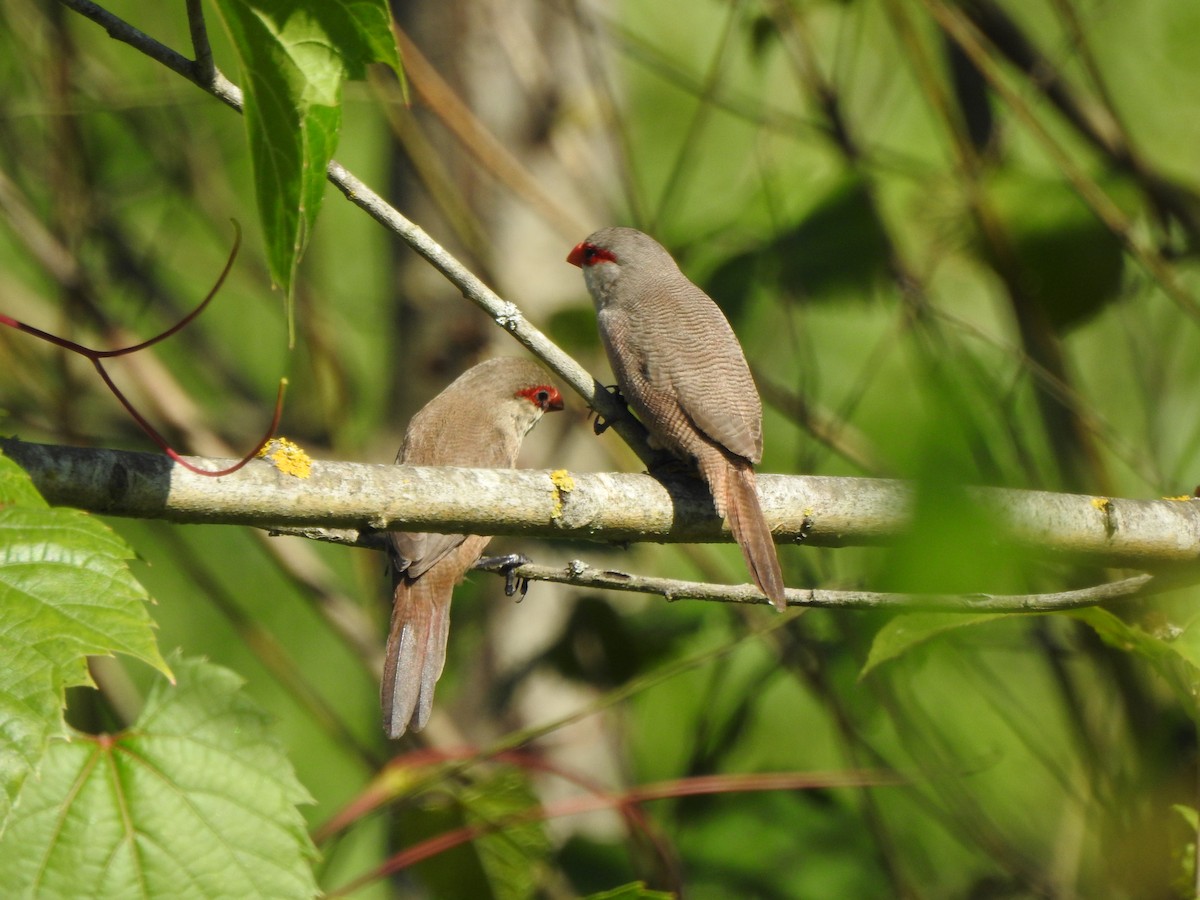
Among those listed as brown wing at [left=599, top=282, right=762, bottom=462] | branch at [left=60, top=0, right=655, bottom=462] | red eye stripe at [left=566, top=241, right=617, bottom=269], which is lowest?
branch at [left=60, top=0, right=655, bottom=462]

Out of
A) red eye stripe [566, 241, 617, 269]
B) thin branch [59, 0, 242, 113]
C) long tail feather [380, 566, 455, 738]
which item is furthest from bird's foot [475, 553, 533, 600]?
red eye stripe [566, 241, 617, 269]

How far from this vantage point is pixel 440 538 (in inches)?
141

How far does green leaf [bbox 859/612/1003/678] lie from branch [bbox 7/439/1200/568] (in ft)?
0.53

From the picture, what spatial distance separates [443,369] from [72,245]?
161 centimetres

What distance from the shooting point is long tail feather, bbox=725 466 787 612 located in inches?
108

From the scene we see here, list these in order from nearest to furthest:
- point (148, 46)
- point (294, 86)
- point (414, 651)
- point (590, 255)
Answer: point (294, 86), point (148, 46), point (414, 651), point (590, 255)

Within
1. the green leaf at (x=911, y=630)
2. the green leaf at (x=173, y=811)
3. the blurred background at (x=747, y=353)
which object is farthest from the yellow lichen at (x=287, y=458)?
the blurred background at (x=747, y=353)

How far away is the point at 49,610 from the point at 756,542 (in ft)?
5.03

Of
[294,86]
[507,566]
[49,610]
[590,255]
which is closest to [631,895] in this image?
[507,566]

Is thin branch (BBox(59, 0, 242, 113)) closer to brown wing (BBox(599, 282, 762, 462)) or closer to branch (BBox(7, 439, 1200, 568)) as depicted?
branch (BBox(7, 439, 1200, 568))

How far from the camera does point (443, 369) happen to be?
513 cm

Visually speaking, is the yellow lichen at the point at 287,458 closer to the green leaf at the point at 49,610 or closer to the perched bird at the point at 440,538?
the green leaf at the point at 49,610

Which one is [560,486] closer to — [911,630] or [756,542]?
[756,542]

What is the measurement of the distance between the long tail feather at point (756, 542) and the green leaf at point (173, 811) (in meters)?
1.10
